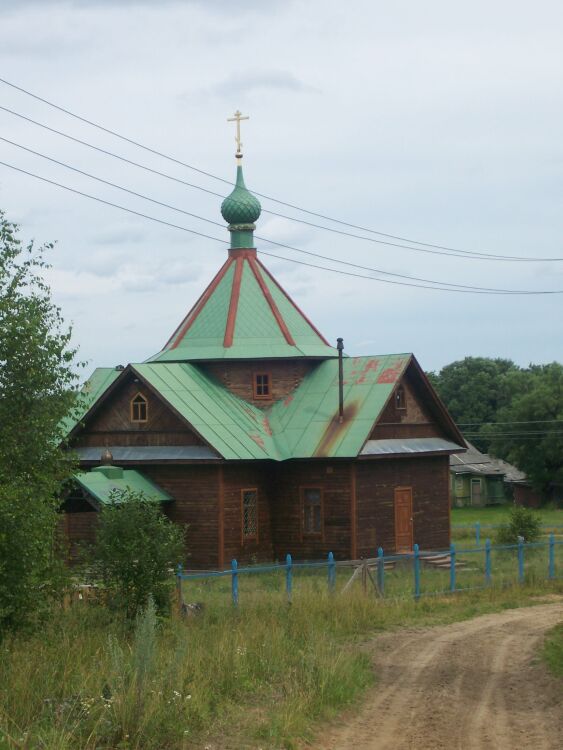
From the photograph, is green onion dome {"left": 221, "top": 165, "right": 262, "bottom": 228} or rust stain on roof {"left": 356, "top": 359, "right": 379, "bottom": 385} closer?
rust stain on roof {"left": 356, "top": 359, "right": 379, "bottom": 385}

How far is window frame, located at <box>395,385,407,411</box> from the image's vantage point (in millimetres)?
32656

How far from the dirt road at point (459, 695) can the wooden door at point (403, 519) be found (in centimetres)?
1193

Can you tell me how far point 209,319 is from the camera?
1357 inches

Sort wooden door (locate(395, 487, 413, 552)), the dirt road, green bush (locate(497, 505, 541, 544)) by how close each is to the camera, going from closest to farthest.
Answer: the dirt road < wooden door (locate(395, 487, 413, 552)) < green bush (locate(497, 505, 541, 544))

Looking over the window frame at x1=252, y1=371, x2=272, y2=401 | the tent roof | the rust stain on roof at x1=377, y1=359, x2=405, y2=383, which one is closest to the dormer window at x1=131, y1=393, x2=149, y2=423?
the tent roof

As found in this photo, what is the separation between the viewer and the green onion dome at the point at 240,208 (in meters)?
35.9

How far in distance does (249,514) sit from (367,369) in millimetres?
5417

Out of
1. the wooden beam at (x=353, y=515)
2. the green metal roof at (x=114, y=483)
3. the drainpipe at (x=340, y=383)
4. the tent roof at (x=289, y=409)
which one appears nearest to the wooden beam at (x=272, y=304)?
the tent roof at (x=289, y=409)

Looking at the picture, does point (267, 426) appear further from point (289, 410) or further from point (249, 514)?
point (249, 514)

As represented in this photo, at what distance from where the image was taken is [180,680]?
13.3 m

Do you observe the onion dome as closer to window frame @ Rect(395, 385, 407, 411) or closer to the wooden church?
the wooden church

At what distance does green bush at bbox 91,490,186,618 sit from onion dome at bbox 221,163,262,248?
61.7 feet

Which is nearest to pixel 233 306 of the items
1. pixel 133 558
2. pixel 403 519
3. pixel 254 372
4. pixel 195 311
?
pixel 195 311

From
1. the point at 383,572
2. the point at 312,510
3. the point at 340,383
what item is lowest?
the point at 383,572
